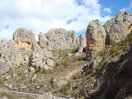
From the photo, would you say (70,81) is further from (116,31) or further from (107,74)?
(116,31)

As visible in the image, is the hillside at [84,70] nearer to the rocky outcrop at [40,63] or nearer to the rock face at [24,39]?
the rocky outcrop at [40,63]

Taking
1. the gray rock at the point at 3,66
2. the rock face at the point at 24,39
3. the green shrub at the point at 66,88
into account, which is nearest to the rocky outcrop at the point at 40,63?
the gray rock at the point at 3,66

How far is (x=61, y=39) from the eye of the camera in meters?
119

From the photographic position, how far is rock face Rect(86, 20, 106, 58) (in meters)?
39.8

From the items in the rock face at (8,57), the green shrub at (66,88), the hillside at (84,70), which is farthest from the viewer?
the rock face at (8,57)

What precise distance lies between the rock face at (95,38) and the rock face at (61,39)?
197 ft

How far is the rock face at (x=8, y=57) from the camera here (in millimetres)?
51144

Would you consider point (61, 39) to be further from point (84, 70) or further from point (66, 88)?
point (66, 88)

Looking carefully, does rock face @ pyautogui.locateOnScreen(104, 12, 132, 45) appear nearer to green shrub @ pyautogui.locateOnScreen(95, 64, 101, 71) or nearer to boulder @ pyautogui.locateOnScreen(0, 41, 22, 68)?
green shrub @ pyautogui.locateOnScreen(95, 64, 101, 71)

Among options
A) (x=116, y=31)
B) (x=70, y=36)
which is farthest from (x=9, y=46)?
(x=70, y=36)

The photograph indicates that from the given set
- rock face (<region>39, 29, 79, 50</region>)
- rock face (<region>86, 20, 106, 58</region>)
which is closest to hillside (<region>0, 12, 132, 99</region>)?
rock face (<region>86, 20, 106, 58</region>)

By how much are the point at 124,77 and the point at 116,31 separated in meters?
22.9

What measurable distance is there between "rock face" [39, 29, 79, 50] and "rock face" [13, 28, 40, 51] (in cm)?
2895

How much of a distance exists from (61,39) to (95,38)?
261 ft
